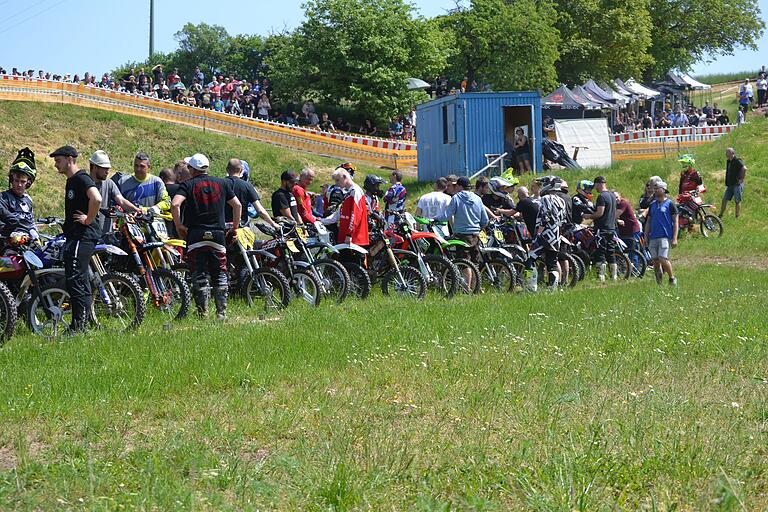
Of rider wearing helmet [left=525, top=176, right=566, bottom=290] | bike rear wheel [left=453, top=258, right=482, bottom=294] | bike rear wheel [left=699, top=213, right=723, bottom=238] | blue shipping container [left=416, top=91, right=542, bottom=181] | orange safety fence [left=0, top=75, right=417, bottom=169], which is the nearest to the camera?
bike rear wheel [left=453, top=258, right=482, bottom=294]

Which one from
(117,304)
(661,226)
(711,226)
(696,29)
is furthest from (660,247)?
(696,29)

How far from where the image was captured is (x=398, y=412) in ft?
22.9

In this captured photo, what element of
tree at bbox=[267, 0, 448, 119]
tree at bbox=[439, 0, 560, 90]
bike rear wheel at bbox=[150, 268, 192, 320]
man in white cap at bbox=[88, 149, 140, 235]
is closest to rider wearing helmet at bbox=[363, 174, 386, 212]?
bike rear wheel at bbox=[150, 268, 192, 320]

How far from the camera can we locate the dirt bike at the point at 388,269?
44.7ft

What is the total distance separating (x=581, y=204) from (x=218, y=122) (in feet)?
82.3

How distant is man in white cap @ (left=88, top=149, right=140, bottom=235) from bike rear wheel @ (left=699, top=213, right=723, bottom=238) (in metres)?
15.7

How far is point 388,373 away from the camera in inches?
316

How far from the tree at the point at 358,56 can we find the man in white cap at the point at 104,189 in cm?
3955

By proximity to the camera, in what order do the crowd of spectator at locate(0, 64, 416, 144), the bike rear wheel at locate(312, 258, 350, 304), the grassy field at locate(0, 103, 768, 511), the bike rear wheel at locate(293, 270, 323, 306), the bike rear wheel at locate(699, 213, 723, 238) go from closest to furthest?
the grassy field at locate(0, 103, 768, 511) → the bike rear wheel at locate(293, 270, 323, 306) → the bike rear wheel at locate(312, 258, 350, 304) → the bike rear wheel at locate(699, 213, 723, 238) → the crowd of spectator at locate(0, 64, 416, 144)

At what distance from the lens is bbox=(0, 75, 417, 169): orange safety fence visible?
38.8 meters

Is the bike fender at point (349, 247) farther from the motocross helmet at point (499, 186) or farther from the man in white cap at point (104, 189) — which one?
the motocross helmet at point (499, 186)

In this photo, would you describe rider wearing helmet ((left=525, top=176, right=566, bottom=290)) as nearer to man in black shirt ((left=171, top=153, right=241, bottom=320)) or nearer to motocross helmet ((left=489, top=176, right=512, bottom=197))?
motocross helmet ((left=489, top=176, right=512, bottom=197))

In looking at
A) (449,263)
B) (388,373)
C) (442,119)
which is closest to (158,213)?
(449,263)

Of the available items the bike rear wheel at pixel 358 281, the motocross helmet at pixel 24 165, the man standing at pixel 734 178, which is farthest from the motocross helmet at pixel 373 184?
the man standing at pixel 734 178
